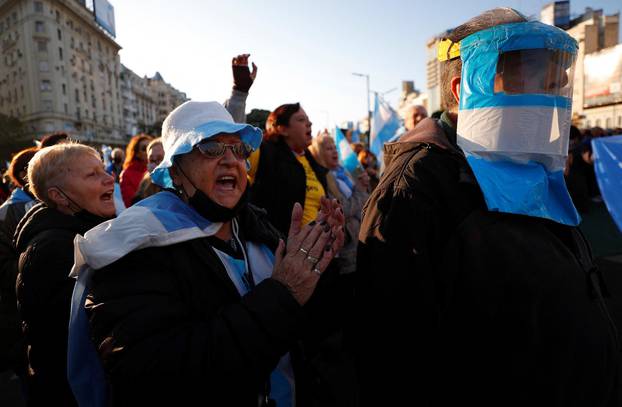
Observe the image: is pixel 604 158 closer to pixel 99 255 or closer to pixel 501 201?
pixel 501 201

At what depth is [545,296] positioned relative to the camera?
128 centimetres

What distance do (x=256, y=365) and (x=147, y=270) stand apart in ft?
1.66

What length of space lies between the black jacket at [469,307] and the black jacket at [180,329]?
35 centimetres

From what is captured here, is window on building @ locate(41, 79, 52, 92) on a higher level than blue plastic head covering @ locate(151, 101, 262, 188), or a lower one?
higher

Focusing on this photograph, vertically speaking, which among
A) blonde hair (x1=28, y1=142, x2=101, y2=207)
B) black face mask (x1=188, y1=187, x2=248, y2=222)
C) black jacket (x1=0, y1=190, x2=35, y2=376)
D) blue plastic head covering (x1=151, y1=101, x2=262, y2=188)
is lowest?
black jacket (x1=0, y1=190, x2=35, y2=376)

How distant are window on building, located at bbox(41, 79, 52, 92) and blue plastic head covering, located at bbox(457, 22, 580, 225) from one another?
71.9 metres

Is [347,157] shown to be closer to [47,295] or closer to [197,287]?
[47,295]

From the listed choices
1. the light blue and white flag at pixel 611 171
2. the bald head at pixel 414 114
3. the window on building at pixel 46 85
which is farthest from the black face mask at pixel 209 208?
the window on building at pixel 46 85

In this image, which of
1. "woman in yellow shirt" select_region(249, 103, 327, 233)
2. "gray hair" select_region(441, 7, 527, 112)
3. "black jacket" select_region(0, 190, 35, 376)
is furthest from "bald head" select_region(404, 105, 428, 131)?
"black jacket" select_region(0, 190, 35, 376)

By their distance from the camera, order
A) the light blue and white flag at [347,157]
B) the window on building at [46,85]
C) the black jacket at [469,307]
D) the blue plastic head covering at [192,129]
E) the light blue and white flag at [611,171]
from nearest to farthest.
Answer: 1. the black jacket at [469,307]
2. the blue plastic head covering at [192,129]
3. the light blue and white flag at [611,171]
4. the light blue and white flag at [347,157]
5. the window on building at [46,85]

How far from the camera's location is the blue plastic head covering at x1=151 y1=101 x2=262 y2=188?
168 centimetres

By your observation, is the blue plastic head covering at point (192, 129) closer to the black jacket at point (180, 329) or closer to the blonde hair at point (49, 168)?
the black jacket at point (180, 329)

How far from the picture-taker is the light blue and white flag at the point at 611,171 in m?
4.68

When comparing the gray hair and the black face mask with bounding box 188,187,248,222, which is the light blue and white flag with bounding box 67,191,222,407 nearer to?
the black face mask with bounding box 188,187,248,222
